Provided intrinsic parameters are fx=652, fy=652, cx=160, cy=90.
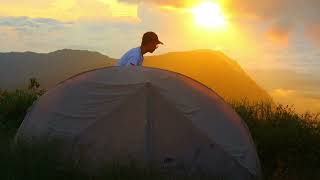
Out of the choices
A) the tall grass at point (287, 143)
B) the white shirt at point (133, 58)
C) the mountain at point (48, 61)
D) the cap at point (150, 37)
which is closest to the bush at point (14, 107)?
the white shirt at point (133, 58)

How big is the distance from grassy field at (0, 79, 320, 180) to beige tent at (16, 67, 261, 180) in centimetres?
63

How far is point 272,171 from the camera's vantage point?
1170cm

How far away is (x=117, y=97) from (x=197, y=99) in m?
1.32

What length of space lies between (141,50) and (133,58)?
A: 19 centimetres

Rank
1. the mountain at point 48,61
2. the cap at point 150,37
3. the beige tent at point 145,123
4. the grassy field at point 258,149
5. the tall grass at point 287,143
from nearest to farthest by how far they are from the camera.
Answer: the grassy field at point 258,149 → the beige tent at point 145,123 → the cap at point 150,37 → the tall grass at point 287,143 → the mountain at point 48,61

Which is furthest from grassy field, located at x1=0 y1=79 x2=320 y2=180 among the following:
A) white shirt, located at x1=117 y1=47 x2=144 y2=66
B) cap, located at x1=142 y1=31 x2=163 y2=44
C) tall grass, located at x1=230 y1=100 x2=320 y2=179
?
cap, located at x1=142 y1=31 x2=163 y2=44

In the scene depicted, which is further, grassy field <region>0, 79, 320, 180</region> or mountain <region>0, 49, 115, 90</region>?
mountain <region>0, 49, 115, 90</region>

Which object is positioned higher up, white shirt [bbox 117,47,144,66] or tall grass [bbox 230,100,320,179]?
white shirt [bbox 117,47,144,66]

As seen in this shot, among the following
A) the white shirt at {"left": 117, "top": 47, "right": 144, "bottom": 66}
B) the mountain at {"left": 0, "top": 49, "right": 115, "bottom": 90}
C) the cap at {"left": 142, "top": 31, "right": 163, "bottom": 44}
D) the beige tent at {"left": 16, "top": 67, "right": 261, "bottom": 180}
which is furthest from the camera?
the mountain at {"left": 0, "top": 49, "right": 115, "bottom": 90}

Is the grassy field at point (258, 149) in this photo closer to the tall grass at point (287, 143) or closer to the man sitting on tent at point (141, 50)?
the tall grass at point (287, 143)

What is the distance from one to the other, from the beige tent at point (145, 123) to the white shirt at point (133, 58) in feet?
1.49

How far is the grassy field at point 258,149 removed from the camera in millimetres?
8414

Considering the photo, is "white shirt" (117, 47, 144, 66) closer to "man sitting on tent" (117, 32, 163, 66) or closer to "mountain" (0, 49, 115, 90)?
"man sitting on tent" (117, 32, 163, 66)

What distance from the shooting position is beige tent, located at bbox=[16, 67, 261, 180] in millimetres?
9508
